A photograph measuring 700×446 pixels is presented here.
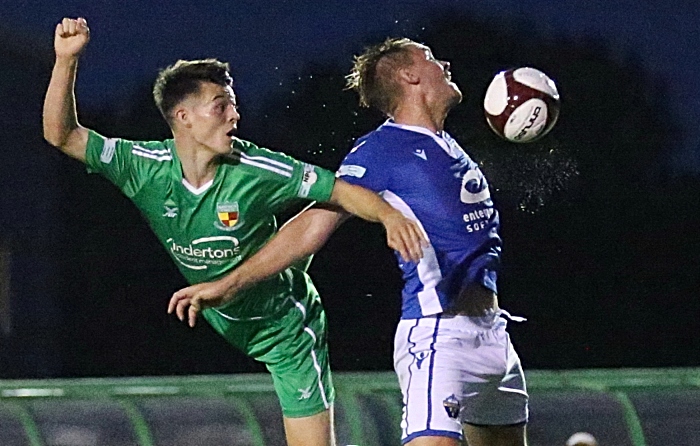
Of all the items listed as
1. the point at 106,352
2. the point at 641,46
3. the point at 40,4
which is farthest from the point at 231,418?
the point at 641,46

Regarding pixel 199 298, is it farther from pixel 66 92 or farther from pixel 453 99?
pixel 453 99

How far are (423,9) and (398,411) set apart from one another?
4291 millimetres

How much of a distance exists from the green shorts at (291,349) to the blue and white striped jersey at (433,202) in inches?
20.2

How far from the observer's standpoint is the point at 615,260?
28.3 feet

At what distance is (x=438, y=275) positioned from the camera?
3654 mm

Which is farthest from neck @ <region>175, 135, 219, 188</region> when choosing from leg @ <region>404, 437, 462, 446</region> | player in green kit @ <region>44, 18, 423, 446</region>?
leg @ <region>404, 437, 462, 446</region>

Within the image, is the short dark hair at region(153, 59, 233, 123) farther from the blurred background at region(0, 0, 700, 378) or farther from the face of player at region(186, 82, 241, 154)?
the blurred background at region(0, 0, 700, 378)

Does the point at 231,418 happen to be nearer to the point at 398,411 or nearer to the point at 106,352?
the point at 398,411

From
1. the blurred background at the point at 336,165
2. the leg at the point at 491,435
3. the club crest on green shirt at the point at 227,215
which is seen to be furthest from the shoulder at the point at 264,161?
the blurred background at the point at 336,165

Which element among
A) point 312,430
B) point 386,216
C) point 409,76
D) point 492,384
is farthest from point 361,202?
point 312,430

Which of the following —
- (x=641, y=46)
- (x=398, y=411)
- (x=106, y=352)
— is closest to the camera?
(x=398, y=411)

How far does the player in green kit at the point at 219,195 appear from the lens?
399cm

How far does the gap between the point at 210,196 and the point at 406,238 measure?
0.78 m

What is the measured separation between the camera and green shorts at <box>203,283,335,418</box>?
13.6ft
